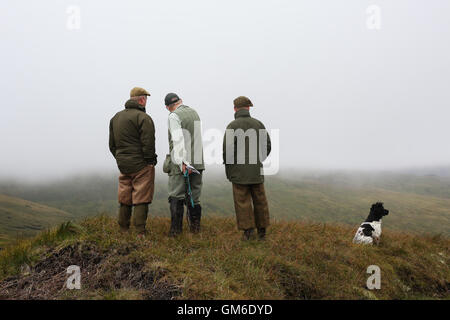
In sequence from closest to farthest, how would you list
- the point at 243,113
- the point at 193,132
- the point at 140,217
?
the point at 140,217
the point at 193,132
the point at 243,113

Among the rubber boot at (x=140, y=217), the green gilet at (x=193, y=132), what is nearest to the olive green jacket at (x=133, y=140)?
the green gilet at (x=193, y=132)

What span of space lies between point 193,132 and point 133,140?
1545 mm

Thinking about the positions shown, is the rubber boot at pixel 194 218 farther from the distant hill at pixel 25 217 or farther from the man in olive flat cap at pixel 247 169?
the distant hill at pixel 25 217

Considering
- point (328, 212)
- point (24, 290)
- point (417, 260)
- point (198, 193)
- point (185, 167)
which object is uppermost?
point (185, 167)

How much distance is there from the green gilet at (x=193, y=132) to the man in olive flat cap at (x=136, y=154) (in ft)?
2.32

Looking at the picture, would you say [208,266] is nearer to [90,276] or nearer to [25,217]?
[90,276]

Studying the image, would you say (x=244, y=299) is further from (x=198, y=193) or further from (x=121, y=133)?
(x=121, y=133)

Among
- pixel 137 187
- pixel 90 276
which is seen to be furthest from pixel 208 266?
pixel 137 187

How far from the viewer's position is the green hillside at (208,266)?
5.14 m

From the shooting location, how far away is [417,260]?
8148 millimetres

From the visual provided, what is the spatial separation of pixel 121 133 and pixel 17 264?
348 centimetres

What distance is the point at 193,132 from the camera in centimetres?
812
